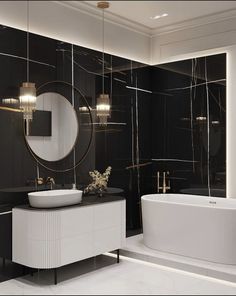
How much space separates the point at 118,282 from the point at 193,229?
3.59 feet

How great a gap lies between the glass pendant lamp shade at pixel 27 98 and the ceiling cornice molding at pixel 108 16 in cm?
119

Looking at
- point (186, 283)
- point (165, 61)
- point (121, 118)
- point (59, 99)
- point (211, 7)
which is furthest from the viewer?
point (165, 61)

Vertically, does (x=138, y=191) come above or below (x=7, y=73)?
below

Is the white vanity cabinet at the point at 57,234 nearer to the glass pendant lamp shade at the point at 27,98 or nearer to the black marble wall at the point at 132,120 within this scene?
the black marble wall at the point at 132,120

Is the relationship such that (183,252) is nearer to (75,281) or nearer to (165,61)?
(75,281)

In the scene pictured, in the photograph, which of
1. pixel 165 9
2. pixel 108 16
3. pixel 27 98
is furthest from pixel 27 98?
pixel 165 9

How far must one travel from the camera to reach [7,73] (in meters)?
3.84

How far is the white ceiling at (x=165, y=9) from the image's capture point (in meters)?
4.34

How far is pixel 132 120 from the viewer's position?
5.47 m

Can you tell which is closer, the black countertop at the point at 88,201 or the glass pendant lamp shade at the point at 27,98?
the black countertop at the point at 88,201

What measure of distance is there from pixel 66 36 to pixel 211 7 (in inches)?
72.5

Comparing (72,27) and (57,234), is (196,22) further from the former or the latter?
(57,234)

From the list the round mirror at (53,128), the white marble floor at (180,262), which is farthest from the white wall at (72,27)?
the white marble floor at (180,262)

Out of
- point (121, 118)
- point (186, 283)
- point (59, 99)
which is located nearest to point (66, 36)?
point (59, 99)
